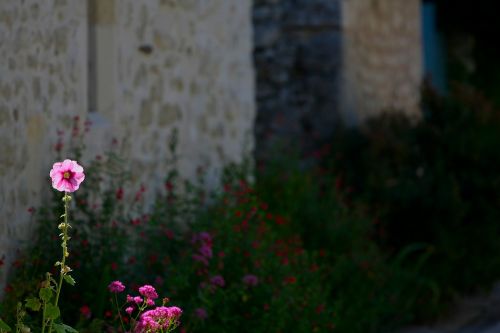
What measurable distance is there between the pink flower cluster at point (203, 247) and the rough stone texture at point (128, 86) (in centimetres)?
64

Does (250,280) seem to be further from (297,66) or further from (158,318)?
(297,66)

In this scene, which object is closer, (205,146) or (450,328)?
(205,146)

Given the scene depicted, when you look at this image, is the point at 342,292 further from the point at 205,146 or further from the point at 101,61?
the point at 101,61

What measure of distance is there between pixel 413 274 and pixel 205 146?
1724mm

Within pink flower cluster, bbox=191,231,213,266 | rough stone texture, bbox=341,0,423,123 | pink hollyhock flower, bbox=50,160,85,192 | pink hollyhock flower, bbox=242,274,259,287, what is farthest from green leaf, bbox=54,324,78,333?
rough stone texture, bbox=341,0,423,123

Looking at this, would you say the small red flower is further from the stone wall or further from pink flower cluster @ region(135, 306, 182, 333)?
the stone wall

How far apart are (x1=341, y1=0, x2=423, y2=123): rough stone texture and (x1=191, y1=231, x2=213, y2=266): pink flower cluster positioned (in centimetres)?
425

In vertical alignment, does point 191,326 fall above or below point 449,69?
below

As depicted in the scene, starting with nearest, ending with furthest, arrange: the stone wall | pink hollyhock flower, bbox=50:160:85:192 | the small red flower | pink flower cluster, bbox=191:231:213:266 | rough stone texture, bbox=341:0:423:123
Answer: pink hollyhock flower, bbox=50:160:85:192 < the small red flower < pink flower cluster, bbox=191:231:213:266 < the stone wall < rough stone texture, bbox=341:0:423:123

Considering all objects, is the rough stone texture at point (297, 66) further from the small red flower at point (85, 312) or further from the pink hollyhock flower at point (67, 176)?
the pink hollyhock flower at point (67, 176)

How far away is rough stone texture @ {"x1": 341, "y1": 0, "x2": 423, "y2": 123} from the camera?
920cm

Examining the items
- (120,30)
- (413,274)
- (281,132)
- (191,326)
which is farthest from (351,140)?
(191,326)

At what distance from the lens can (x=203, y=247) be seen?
15.9 feet

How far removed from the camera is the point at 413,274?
6918mm
